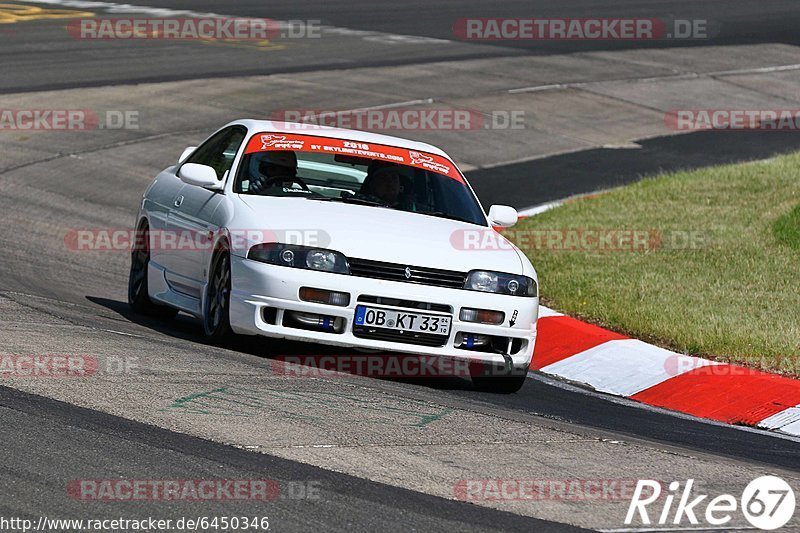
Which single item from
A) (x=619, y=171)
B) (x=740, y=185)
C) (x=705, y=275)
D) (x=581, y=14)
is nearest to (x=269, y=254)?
(x=705, y=275)

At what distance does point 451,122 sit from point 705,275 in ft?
30.6

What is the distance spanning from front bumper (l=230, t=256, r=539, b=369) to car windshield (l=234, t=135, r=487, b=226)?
1.01 m

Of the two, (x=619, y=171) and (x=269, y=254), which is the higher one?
(x=269, y=254)

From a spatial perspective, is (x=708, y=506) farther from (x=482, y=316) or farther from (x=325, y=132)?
(x=325, y=132)

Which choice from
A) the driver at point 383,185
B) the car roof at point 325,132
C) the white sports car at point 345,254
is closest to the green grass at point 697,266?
the white sports car at point 345,254

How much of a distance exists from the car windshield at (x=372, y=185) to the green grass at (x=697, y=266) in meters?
1.56

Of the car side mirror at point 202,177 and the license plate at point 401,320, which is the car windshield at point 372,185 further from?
the license plate at point 401,320

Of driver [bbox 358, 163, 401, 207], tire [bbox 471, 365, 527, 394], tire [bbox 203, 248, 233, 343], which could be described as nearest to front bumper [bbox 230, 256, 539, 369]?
tire [bbox 203, 248, 233, 343]

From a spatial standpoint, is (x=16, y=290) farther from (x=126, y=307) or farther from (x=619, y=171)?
(x=619, y=171)

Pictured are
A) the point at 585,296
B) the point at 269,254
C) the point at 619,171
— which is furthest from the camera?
the point at 619,171

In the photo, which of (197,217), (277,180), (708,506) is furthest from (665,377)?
(708,506)

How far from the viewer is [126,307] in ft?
34.4

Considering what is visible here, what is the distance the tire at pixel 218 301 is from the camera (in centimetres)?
835

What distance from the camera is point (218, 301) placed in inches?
336
